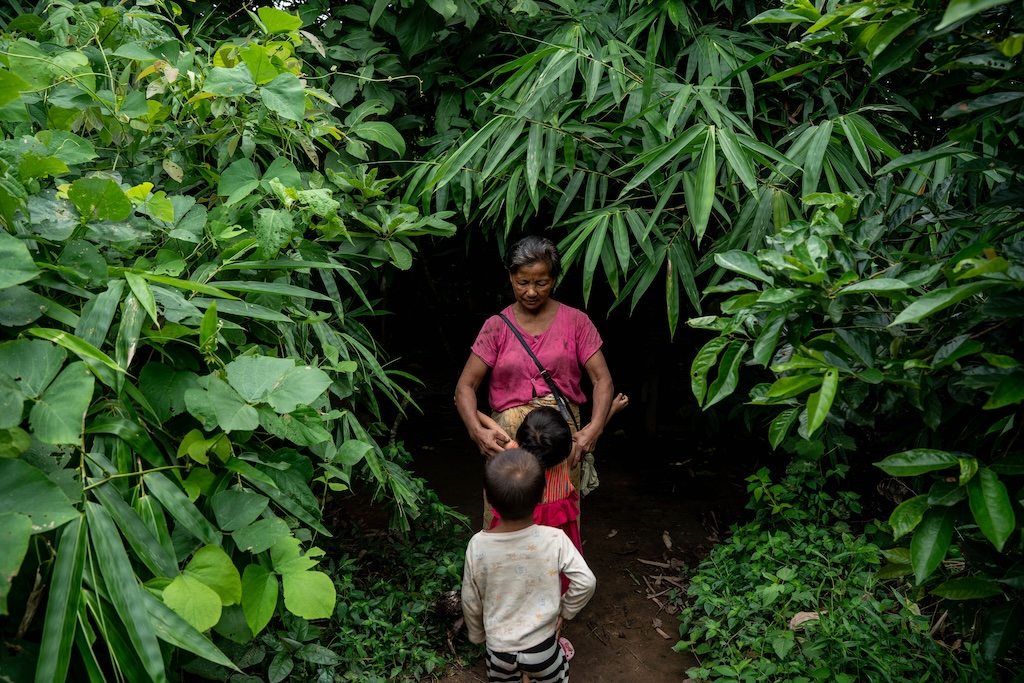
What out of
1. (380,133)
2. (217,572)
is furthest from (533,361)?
(217,572)

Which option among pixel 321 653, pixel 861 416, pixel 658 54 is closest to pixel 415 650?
pixel 321 653

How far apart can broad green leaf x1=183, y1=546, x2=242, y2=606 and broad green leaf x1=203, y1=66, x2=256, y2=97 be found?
110cm

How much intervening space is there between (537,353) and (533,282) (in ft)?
0.81

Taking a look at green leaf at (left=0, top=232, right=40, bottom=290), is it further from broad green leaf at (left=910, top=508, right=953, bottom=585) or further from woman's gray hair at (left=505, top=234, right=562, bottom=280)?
broad green leaf at (left=910, top=508, right=953, bottom=585)

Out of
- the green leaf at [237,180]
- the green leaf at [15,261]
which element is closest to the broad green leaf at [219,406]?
the green leaf at [15,261]

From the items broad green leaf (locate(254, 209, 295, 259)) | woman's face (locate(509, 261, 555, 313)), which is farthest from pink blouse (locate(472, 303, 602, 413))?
broad green leaf (locate(254, 209, 295, 259))

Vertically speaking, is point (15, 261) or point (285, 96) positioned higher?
point (285, 96)

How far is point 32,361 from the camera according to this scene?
52.7 inches

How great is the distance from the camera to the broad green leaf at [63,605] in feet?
4.15

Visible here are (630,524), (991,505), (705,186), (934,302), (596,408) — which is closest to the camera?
(934,302)

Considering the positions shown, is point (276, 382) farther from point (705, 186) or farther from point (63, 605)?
point (705, 186)

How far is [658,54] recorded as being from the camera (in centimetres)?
298

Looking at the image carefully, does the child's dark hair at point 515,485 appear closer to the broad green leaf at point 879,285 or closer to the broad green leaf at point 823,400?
the broad green leaf at point 823,400

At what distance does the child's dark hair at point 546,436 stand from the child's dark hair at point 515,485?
15.7 inches
